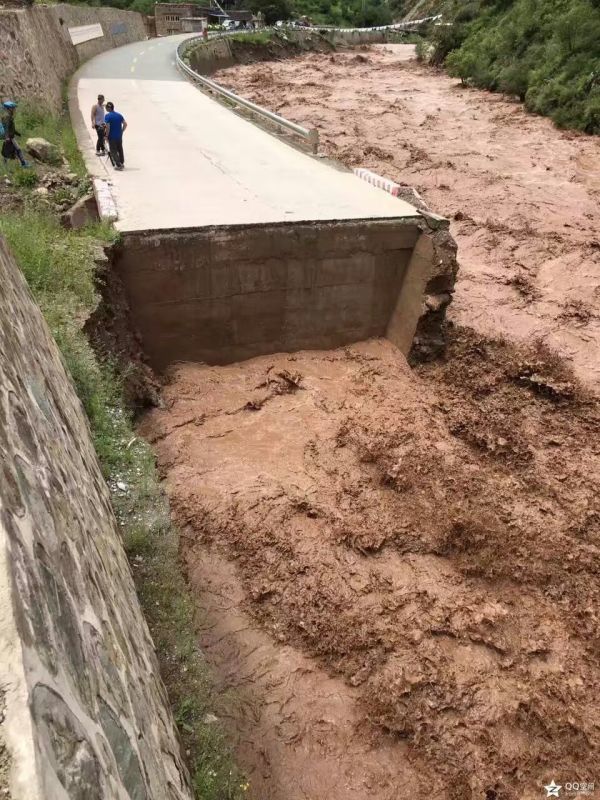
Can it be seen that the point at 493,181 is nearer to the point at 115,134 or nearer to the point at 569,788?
the point at 115,134

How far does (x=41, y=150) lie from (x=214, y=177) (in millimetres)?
4097

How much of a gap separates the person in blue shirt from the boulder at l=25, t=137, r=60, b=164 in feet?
6.02

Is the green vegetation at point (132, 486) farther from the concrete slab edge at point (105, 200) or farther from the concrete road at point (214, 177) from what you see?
the concrete road at point (214, 177)

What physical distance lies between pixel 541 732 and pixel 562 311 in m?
8.38

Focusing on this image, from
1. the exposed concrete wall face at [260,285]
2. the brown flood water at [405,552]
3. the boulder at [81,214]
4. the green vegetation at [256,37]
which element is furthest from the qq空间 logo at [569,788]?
the green vegetation at [256,37]

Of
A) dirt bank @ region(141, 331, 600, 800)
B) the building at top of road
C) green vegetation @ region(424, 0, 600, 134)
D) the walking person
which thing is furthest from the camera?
the building at top of road

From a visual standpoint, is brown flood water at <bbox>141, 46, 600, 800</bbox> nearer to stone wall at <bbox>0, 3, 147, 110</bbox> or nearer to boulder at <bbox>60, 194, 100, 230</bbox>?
boulder at <bbox>60, 194, 100, 230</bbox>

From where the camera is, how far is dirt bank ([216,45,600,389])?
36.0 feet

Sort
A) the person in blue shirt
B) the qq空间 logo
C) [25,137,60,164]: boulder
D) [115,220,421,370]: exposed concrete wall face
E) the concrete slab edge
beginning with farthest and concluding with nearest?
[25,137,60,164]: boulder < the person in blue shirt < the concrete slab edge < [115,220,421,370]: exposed concrete wall face < the qq空间 logo

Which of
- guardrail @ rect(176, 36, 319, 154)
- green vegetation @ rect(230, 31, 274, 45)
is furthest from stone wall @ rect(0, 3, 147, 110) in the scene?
green vegetation @ rect(230, 31, 274, 45)

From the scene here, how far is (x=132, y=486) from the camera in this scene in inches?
200

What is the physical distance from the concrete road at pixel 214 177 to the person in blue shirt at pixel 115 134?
20 cm

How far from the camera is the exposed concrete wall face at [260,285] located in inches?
307

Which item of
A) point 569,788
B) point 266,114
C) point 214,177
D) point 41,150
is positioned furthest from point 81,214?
point 569,788
